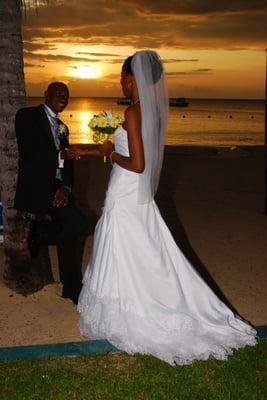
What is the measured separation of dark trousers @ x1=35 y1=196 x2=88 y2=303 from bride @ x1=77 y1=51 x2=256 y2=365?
0.50 m

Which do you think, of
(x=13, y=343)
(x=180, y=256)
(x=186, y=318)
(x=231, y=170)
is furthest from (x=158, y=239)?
(x=231, y=170)

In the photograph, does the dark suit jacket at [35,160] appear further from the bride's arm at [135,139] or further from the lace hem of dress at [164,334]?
the lace hem of dress at [164,334]

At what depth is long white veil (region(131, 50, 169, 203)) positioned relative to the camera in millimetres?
4887

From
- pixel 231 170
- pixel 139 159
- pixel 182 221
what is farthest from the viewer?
pixel 231 170

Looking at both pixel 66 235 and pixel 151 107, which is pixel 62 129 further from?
pixel 151 107

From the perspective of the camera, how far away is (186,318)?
5.14 m

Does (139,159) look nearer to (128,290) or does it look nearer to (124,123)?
(124,123)

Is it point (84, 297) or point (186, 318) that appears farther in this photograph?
point (84, 297)

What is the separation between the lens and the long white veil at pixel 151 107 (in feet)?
16.0

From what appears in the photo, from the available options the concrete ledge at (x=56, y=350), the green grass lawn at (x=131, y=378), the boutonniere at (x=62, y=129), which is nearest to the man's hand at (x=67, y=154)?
the boutonniere at (x=62, y=129)

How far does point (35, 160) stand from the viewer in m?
5.64

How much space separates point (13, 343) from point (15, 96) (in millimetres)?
2546

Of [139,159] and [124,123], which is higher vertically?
[124,123]

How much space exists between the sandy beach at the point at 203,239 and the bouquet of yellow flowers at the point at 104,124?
189 cm
